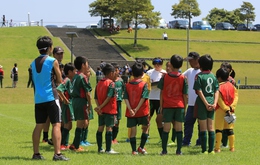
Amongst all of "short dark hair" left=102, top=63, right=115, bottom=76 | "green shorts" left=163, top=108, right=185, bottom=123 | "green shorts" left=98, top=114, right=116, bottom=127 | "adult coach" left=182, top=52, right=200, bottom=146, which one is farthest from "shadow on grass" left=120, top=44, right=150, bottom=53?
"green shorts" left=163, top=108, right=185, bottom=123

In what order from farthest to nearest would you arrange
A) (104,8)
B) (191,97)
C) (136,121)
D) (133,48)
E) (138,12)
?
(104,8), (138,12), (133,48), (191,97), (136,121)

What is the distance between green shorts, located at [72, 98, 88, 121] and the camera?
9844 mm

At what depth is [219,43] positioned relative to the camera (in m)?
62.1

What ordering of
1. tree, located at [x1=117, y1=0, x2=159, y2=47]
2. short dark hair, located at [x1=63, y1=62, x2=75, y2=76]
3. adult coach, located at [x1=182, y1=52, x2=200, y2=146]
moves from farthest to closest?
tree, located at [x1=117, y1=0, x2=159, y2=47] < adult coach, located at [x1=182, y1=52, x2=200, y2=146] < short dark hair, located at [x1=63, y1=62, x2=75, y2=76]

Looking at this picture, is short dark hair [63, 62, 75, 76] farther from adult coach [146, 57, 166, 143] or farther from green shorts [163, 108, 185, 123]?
green shorts [163, 108, 185, 123]

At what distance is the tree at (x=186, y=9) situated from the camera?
83.6 metres

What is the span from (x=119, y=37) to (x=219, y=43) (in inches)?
506

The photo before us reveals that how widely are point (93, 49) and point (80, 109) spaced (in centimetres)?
4455

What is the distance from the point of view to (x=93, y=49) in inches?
2130

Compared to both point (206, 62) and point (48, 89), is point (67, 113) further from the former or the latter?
point (206, 62)

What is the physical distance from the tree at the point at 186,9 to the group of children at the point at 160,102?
74525 mm

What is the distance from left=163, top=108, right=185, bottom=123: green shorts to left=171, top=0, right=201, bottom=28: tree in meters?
75.2

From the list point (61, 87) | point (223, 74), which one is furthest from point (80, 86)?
point (223, 74)

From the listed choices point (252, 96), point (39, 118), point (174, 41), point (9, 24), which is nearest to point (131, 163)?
point (39, 118)
